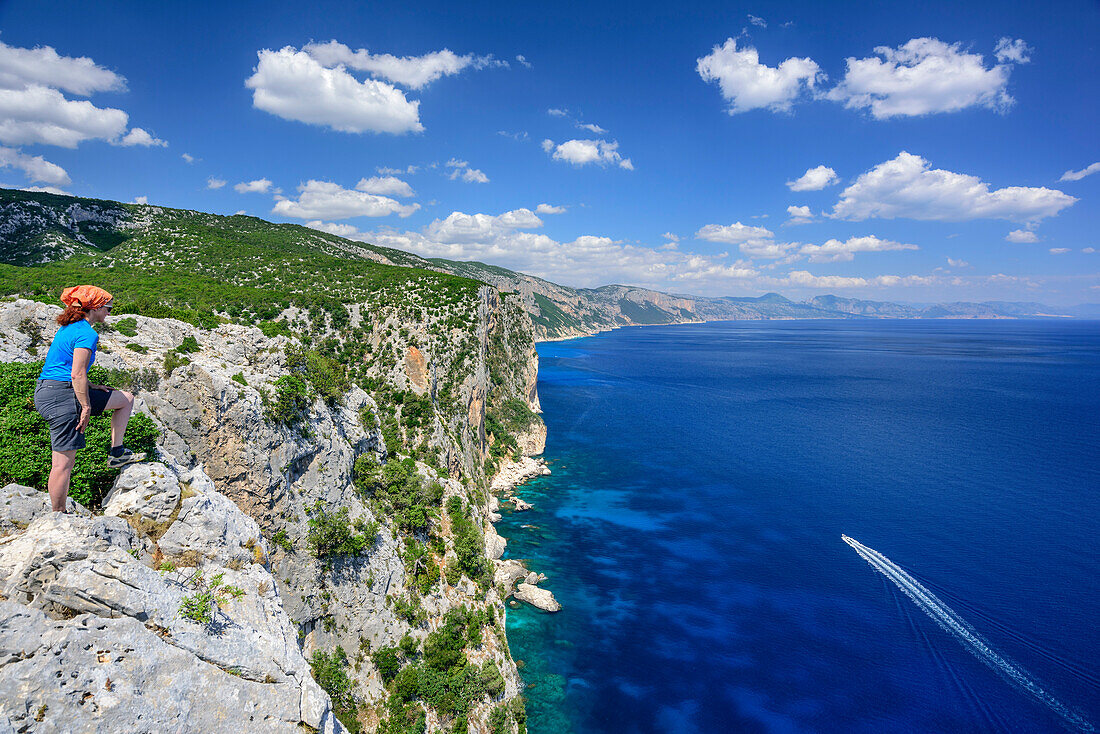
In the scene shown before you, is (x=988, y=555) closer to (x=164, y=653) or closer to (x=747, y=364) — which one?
(x=164, y=653)

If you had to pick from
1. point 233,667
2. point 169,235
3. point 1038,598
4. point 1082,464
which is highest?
point 169,235

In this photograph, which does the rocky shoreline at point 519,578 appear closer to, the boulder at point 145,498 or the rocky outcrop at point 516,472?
the rocky outcrop at point 516,472

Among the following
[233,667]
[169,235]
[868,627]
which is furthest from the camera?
[169,235]

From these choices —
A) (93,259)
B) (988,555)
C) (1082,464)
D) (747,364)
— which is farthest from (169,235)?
(747,364)

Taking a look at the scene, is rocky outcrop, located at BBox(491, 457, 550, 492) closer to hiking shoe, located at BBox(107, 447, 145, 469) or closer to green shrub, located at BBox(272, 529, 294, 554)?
green shrub, located at BBox(272, 529, 294, 554)

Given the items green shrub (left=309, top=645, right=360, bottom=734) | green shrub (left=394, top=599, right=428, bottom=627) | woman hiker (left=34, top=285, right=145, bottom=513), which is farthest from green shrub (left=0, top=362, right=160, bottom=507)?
green shrub (left=394, top=599, right=428, bottom=627)

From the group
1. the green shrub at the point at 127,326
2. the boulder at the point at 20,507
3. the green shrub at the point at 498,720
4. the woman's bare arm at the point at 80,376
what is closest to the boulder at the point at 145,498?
the boulder at the point at 20,507

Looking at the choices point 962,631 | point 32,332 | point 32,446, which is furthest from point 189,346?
point 962,631
